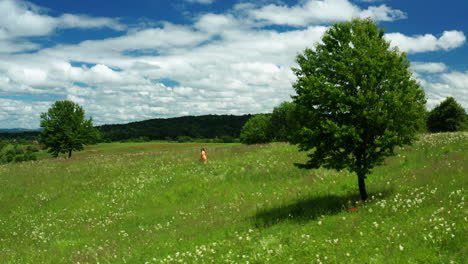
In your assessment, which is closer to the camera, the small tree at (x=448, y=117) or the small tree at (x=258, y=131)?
the small tree at (x=448, y=117)

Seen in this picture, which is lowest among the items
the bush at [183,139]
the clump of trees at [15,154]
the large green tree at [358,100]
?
the clump of trees at [15,154]

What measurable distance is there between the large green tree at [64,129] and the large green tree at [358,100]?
165 feet

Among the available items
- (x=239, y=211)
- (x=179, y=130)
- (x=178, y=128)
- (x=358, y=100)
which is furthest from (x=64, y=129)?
(x=178, y=128)

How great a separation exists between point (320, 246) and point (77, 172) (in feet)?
87.1

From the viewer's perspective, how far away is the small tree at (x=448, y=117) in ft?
217

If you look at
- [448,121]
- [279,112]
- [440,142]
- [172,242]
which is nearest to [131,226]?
[172,242]

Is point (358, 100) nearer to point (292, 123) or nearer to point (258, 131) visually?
point (292, 123)

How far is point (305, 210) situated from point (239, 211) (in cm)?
358

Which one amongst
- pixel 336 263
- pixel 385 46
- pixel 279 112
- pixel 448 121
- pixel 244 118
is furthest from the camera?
pixel 244 118

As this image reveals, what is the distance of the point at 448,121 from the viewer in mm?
66375

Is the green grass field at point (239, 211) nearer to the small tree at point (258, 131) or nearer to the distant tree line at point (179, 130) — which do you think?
the small tree at point (258, 131)

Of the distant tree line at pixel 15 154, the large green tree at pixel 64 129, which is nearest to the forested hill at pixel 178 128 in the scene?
the distant tree line at pixel 15 154

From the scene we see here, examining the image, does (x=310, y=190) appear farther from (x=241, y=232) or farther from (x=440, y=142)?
(x=440, y=142)

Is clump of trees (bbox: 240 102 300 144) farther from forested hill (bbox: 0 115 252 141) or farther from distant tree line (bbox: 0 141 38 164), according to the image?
distant tree line (bbox: 0 141 38 164)
